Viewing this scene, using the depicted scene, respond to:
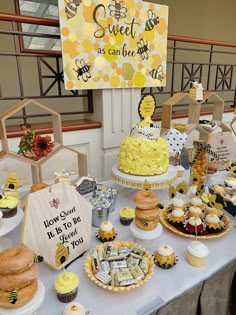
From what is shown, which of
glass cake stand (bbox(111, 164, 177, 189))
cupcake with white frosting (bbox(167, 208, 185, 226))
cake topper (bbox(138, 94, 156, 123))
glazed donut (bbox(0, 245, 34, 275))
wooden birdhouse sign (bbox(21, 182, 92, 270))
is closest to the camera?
glazed donut (bbox(0, 245, 34, 275))

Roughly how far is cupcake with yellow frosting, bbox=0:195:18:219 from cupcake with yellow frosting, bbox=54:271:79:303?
0.29m

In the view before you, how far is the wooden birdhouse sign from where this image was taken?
0.60 metres

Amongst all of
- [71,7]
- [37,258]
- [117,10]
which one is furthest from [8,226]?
[117,10]

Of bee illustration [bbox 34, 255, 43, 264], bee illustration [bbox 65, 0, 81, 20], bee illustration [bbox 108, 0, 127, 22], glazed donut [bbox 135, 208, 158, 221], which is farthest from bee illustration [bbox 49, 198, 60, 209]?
bee illustration [bbox 108, 0, 127, 22]

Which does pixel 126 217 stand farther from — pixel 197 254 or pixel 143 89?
pixel 143 89

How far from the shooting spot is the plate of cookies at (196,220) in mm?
782

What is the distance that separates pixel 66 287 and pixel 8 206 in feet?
1.05

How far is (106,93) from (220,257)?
102cm

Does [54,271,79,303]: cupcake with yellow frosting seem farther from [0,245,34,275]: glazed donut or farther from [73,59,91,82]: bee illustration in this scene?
[73,59,91,82]: bee illustration

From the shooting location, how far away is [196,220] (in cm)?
78

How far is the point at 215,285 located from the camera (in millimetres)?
698

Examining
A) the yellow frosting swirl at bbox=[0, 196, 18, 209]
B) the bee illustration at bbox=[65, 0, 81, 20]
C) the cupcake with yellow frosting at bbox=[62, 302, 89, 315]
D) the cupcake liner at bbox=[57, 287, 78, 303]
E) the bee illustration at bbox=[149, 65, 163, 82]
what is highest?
the bee illustration at bbox=[65, 0, 81, 20]

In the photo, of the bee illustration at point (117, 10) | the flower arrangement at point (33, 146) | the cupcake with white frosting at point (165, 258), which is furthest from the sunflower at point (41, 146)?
the bee illustration at point (117, 10)

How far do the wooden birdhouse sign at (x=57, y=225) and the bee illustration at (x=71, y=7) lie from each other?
91 cm
